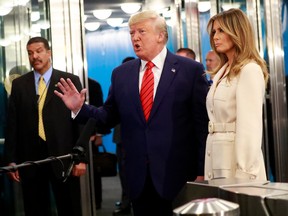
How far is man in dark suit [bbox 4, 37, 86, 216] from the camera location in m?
5.16

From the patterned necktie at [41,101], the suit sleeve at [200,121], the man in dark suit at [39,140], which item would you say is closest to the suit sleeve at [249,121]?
the suit sleeve at [200,121]

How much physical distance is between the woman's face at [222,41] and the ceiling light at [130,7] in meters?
5.55

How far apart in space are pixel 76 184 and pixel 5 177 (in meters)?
0.91

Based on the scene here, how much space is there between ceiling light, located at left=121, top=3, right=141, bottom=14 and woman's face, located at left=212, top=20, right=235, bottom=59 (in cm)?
555

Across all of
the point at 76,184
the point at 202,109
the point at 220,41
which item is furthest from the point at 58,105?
→ the point at 220,41

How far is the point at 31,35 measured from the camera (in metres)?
6.00

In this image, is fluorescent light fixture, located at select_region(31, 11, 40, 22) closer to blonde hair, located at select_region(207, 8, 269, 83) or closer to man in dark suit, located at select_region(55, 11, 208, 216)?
man in dark suit, located at select_region(55, 11, 208, 216)

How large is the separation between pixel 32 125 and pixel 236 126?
2421 millimetres

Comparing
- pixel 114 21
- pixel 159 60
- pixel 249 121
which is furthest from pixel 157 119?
pixel 114 21

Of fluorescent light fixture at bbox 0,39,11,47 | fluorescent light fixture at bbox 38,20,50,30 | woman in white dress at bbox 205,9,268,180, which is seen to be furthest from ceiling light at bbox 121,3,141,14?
woman in white dress at bbox 205,9,268,180

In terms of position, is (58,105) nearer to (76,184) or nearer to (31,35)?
(76,184)

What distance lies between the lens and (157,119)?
3705 mm

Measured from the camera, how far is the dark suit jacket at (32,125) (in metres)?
5.15

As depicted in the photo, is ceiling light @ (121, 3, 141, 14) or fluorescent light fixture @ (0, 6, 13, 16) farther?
ceiling light @ (121, 3, 141, 14)
